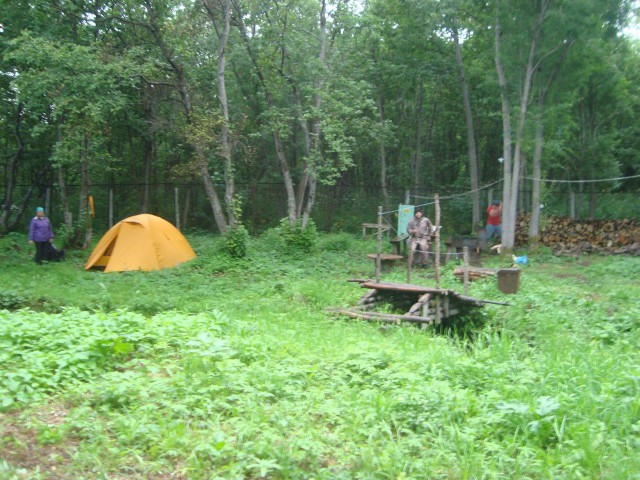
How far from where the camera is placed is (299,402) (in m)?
4.70

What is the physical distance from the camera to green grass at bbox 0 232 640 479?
3779 mm

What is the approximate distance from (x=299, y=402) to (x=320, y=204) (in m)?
16.7

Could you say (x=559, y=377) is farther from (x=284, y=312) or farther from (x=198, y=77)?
(x=198, y=77)

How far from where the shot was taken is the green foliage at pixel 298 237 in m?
16.4

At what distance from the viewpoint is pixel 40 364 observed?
16.3 feet

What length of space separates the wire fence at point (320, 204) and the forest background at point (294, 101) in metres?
0.05

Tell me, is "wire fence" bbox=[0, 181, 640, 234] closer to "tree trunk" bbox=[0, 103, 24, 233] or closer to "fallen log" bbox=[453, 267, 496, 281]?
"tree trunk" bbox=[0, 103, 24, 233]

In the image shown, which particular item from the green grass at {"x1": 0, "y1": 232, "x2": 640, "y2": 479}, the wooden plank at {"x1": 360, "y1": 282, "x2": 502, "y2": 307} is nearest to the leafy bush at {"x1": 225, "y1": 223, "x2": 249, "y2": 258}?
the wooden plank at {"x1": 360, "y1": 282, "x2": 502, "y2": 307}

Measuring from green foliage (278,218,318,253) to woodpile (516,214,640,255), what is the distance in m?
6.65

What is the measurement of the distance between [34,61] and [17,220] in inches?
256

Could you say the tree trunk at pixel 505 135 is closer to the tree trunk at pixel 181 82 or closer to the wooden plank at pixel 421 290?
the wooden plank at pixel 421 290

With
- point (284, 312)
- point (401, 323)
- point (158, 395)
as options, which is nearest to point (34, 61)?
point (284, 312)

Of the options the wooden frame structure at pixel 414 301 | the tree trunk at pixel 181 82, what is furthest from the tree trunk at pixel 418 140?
the wooden frame structure at pixel 414 301

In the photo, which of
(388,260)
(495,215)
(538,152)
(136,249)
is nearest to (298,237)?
(388,260)
